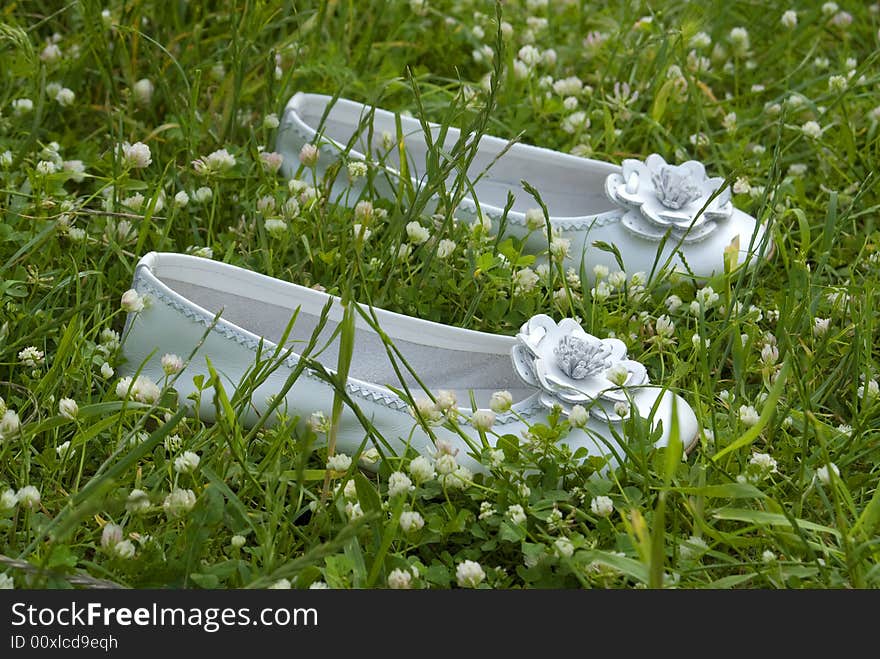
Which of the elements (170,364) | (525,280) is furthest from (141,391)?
(525,280)

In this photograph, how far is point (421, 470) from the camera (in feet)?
4.93

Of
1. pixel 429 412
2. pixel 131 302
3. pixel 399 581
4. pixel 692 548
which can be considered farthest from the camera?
pixel 131 302

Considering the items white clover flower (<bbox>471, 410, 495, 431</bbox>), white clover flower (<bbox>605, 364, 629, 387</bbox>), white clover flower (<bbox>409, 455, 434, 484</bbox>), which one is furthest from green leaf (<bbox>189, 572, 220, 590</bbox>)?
white clover flower (<bbox>605, 364, 629, 387</bbox>)

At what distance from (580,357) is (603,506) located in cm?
27

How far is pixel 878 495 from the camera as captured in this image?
4.74 feet

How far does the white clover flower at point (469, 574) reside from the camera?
142 cm

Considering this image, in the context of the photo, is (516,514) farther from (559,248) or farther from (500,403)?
(559,248)

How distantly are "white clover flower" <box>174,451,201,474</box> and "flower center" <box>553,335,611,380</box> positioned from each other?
56 cm

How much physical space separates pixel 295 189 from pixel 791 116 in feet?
3.74

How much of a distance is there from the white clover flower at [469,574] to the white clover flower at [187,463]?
15.3 inches

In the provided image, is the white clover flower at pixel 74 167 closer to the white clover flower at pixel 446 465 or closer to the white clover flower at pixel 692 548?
the white clover flower at pixel 446 465

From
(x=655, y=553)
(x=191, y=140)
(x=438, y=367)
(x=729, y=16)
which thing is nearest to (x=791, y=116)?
(x=729, y=16)

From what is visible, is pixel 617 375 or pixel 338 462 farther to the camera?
pixel 617 375

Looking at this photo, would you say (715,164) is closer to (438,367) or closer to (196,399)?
(438,367)
